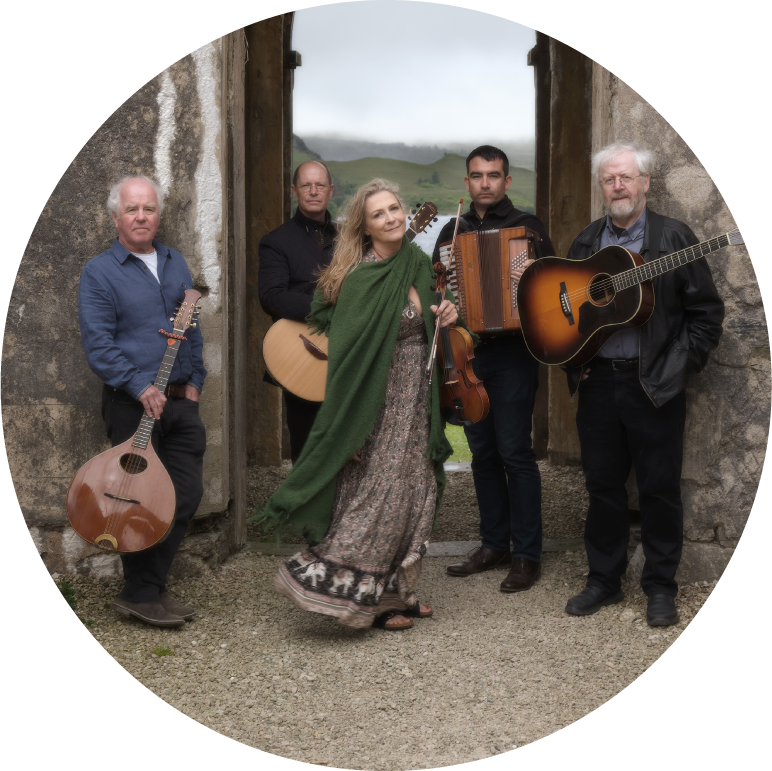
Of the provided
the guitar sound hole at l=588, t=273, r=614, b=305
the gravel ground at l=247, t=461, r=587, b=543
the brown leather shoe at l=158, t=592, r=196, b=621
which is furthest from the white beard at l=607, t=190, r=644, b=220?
the brown leather shoe at l=158, t=592, r=196, b=621

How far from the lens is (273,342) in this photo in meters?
4.21

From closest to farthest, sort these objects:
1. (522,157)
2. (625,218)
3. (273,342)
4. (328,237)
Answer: (625,218) < (273,342) < (328,237) < (522,157)

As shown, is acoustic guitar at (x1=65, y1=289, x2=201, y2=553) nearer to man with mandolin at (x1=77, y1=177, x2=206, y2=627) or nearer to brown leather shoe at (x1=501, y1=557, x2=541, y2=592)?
man with mandolin at (x1=77, y1=177, x2=206, y2=627)

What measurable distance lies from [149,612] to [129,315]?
4.50 ft

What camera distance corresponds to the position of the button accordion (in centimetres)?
416

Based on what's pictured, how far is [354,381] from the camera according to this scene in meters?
3.65

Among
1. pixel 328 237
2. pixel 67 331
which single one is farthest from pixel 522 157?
pixel 67 331

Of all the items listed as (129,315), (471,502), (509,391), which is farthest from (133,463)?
(471,502)

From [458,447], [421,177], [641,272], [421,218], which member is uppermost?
[421,177]

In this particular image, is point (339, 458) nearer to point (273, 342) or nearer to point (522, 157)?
point (273, 342)

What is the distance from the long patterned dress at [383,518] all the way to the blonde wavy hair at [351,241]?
9 centimetres

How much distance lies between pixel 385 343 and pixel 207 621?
1.62m

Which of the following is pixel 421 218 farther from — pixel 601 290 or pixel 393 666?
pixel 393 666

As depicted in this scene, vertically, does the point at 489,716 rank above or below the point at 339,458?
below
